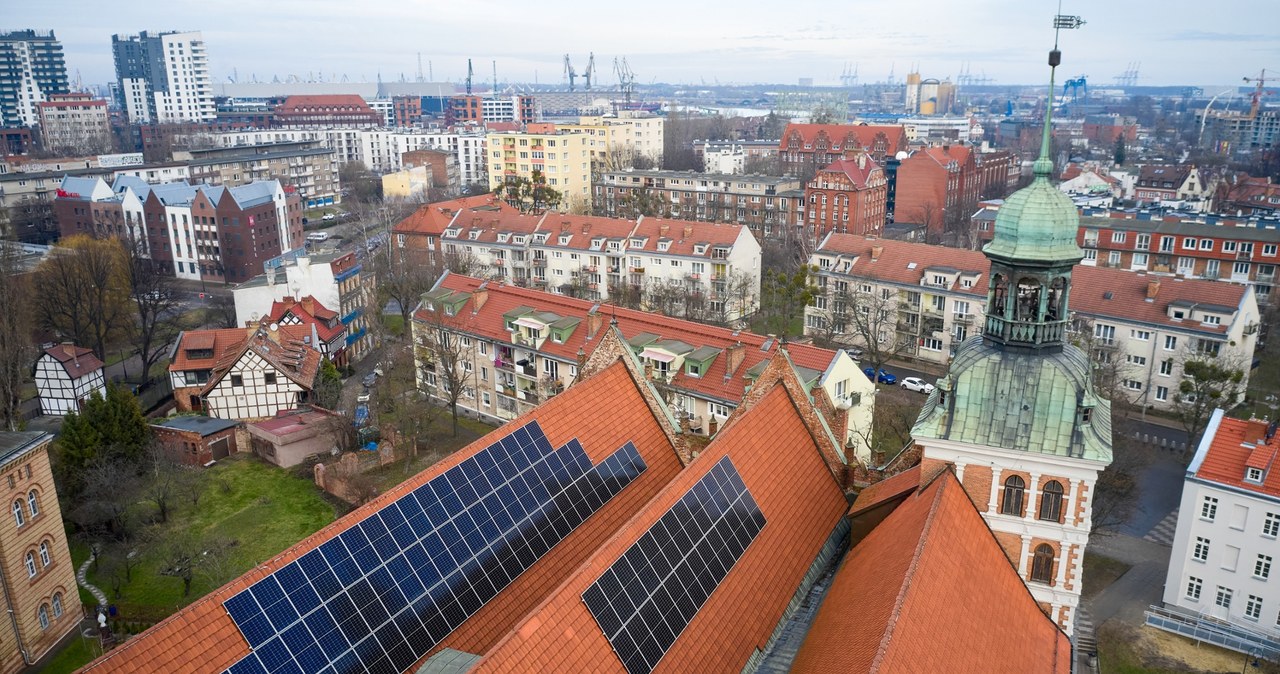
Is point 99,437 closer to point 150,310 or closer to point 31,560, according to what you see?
point 31,560

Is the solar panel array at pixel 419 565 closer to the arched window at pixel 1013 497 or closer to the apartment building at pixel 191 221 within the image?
the arched window at pixel 1013 497

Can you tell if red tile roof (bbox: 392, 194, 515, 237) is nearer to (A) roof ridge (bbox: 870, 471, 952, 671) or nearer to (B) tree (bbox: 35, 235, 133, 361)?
(B) tree (bbox: 35, 235, 133, 361)

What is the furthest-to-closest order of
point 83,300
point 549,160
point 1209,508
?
point 549,160 < point 83,300 < point 1209,508

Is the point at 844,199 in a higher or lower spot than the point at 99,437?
higher

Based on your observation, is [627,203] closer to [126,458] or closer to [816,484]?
[126,458]

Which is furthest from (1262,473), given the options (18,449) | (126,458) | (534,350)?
(126,458)

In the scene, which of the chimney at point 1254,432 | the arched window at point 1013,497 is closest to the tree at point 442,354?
the arched window at point 1013,497

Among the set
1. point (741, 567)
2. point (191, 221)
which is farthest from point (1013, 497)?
point (191, 221)
